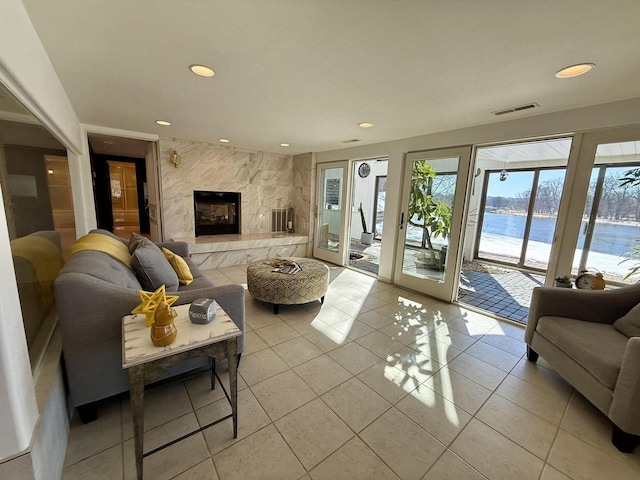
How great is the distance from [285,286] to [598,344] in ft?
8.40

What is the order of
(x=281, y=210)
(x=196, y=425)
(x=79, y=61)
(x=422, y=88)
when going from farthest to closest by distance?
(x=281, y=210), (x=422, y=88), (x=79, y=61), (x=196, y=425)

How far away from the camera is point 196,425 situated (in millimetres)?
1538

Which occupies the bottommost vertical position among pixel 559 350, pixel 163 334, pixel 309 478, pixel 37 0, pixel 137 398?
pixel 309 478

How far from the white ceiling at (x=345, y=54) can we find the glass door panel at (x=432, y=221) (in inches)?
29.5

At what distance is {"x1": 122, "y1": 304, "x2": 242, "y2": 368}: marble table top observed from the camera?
1.15 metres

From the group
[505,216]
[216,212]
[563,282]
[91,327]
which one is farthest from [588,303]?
[216,212]

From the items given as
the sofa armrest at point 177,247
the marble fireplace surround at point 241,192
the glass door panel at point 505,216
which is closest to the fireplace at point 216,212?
the marble fireplace surround at point 241,192

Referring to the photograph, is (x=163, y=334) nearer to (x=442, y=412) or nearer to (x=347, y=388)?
(x=347, y=388)

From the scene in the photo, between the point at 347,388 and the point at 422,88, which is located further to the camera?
→ the point at 422,88

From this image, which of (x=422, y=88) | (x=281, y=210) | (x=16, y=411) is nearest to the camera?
(x=16, y=411)

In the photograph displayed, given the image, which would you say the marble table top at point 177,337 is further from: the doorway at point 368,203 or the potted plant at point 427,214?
the doorway at point 368,203

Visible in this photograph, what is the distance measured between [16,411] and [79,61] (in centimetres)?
221

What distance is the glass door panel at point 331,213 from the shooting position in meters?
5.03

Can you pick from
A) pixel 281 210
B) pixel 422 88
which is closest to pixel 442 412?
pixel 422 88
